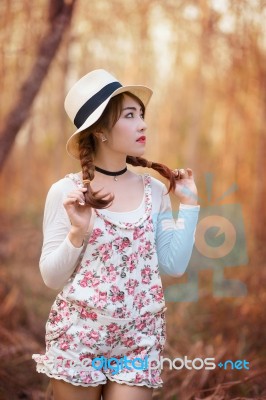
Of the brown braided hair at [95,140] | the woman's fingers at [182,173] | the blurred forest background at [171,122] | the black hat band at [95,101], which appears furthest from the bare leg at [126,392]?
the blurred forest background at [171,122]

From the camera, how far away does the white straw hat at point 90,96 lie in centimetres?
180

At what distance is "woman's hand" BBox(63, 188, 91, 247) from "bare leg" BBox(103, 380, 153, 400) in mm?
389

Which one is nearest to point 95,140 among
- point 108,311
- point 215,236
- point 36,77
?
point 108,311

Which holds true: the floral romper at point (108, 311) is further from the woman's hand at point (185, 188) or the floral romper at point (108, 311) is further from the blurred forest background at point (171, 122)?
the blurred forest background at point (171, 122)

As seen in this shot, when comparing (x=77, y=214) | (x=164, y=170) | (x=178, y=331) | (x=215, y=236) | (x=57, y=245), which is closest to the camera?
(x=77, y=214)

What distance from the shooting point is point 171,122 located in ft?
16.1

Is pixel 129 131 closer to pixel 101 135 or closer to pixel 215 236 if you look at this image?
pixel 101 135

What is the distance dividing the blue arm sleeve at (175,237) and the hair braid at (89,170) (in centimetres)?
19

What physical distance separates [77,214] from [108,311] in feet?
0.89

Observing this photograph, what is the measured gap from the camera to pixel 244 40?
4.27 metres

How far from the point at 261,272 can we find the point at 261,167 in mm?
762

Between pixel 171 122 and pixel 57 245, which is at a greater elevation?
pixel 171 122

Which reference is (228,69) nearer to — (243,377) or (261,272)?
(261,272)

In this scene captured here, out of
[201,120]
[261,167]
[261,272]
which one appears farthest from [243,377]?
[201,120]
